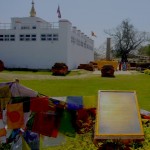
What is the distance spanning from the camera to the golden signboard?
15.1ft

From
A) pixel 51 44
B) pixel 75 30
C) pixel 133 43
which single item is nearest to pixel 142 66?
pixel 75 30

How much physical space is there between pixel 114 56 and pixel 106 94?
164ft

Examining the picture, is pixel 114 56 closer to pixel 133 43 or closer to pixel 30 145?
pixel 133 43

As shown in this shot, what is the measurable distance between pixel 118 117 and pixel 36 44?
27671mm

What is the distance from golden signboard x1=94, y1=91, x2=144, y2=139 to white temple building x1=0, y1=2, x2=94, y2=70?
2600 cm

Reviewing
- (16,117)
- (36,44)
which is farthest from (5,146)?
(36,44)

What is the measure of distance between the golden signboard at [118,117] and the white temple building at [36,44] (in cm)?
2600

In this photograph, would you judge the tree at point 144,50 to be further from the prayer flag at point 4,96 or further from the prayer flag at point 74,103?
the prayer flag at point 4,96

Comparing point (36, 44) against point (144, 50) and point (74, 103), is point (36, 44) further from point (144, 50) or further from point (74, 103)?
point (144, 50)

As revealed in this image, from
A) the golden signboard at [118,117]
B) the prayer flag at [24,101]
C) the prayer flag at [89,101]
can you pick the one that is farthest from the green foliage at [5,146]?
the golden signboard at [118,117]

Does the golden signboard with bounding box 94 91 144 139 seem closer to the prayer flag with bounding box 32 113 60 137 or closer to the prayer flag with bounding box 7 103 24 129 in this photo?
the prayer flag with bounding box 32 113 60 137

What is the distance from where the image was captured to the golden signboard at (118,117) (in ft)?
15.1

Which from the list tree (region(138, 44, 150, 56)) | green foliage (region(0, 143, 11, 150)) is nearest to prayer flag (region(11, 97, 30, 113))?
green foliage (region(0, 143, 11, 150))

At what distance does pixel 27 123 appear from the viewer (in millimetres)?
4930
